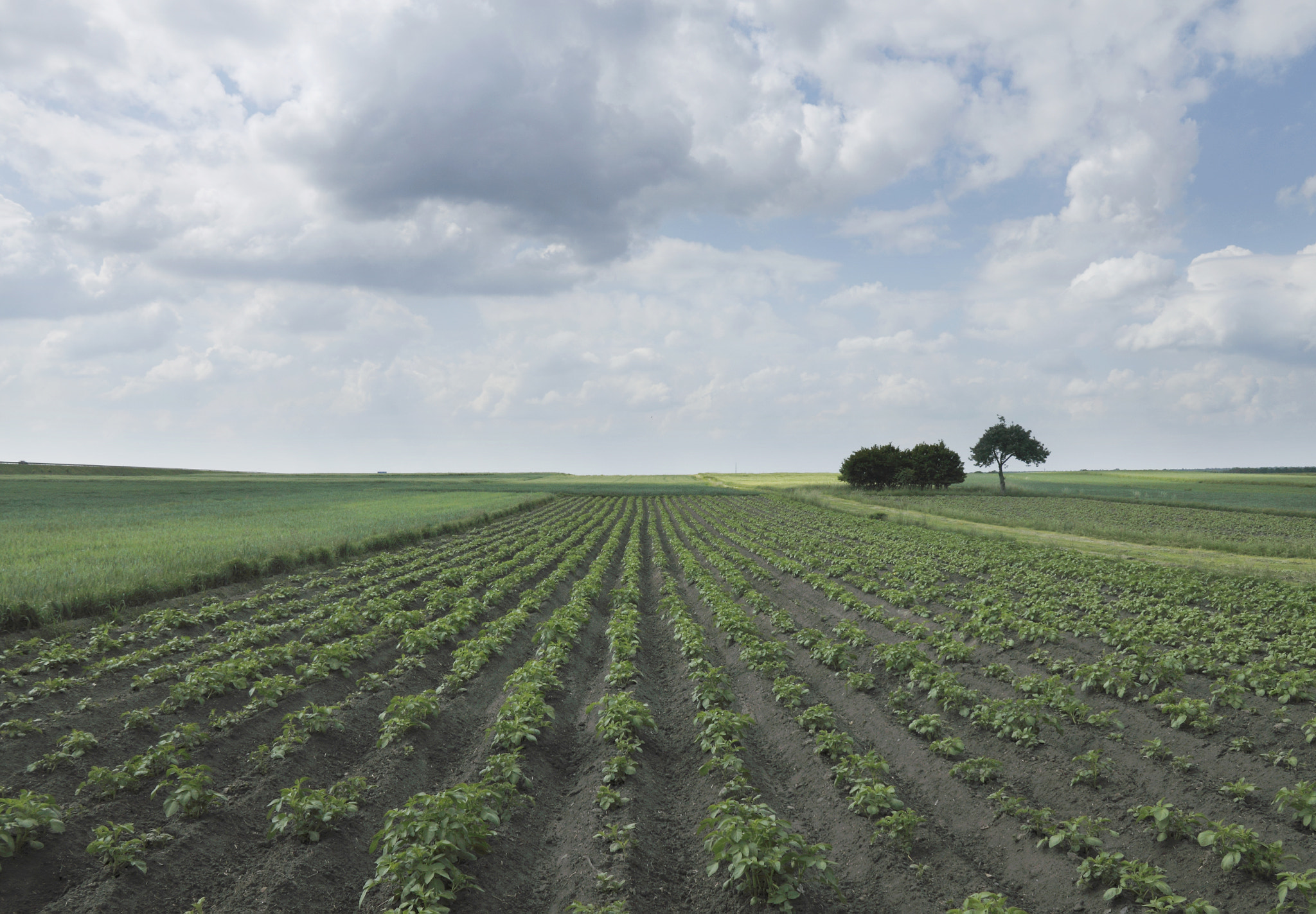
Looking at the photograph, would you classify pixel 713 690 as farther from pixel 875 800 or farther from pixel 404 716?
pixel 404 716

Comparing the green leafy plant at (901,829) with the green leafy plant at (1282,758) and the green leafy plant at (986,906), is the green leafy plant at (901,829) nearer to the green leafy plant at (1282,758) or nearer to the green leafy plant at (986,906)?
the green leafy plant at (986,906)

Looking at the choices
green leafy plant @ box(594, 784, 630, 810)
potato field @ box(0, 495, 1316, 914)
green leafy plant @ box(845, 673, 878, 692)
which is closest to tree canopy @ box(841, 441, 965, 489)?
potato field @ box(0, 495, 1316, 914)

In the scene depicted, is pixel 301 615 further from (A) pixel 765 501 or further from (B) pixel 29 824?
(A) pixel 765 501

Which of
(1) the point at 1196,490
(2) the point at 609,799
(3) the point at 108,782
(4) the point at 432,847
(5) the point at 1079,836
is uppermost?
(1) the point at 1196,490

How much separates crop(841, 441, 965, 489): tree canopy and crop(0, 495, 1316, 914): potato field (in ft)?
229

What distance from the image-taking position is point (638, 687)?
12.1 meters

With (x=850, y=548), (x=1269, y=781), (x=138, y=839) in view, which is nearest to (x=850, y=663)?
(x=1269, y=781)

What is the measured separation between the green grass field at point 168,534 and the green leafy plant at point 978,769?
18150 millimetres

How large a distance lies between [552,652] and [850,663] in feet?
18.9

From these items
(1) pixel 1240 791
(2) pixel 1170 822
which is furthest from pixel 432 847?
(1) pixel 1240 791

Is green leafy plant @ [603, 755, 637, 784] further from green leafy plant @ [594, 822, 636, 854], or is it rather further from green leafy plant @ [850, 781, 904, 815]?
green leafy plant @ [850, 781, 904, 815]

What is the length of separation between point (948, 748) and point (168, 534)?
31226 millimetres

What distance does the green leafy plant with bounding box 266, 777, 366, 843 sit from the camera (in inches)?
272

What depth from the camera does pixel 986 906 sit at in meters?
5.28
